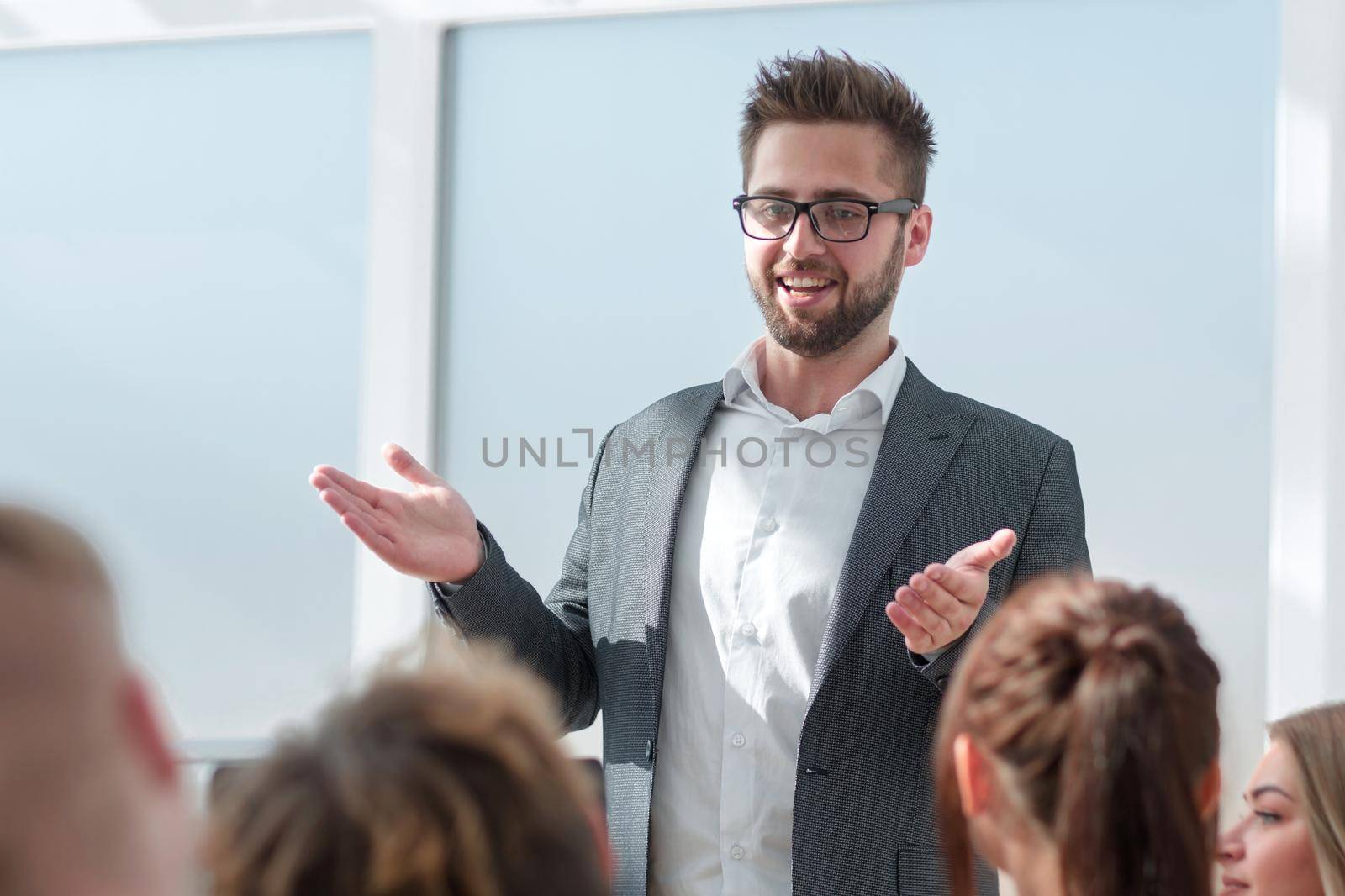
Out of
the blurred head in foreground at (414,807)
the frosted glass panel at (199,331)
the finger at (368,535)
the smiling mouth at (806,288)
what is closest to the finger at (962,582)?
the smiling mouth at (806,288)

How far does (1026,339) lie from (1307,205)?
0.63 m

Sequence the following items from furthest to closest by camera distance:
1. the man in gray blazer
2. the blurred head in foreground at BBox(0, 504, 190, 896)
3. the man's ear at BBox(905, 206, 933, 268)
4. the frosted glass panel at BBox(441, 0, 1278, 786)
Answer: the frosted glass panel at BBox(441, 0, 1278, 786) < the man's ear at BBox(905, 206, 933, 268) < the man in gray blazer < the blurred head in foreground at BBox(0, 504, 190, 896)

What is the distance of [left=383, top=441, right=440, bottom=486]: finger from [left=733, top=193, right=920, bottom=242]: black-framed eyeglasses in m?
0.61

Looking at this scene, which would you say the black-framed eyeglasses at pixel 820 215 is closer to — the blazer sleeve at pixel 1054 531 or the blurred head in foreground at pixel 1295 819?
the blazer sleeve at pixel 1054 531

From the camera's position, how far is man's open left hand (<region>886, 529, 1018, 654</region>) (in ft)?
5.13

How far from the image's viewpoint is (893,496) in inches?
75.0

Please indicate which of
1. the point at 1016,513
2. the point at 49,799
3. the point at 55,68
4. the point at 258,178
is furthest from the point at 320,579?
the point at 49,799

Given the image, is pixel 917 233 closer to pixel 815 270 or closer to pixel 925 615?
pixel 815 270

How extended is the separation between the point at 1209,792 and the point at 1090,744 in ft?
0.53

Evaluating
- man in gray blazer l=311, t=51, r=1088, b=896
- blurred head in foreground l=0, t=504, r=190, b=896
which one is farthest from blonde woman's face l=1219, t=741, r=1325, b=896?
blurred head in foreground l=0, t=504, r=190, b=896

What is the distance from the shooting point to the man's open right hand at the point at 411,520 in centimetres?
182

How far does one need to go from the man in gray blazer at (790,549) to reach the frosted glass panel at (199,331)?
1.59m

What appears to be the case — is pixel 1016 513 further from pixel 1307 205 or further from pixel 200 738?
pixel 200 738

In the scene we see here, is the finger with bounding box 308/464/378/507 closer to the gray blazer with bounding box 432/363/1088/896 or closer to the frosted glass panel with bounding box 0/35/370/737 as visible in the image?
the gray blazer with bounding box 432/363/1088/896
